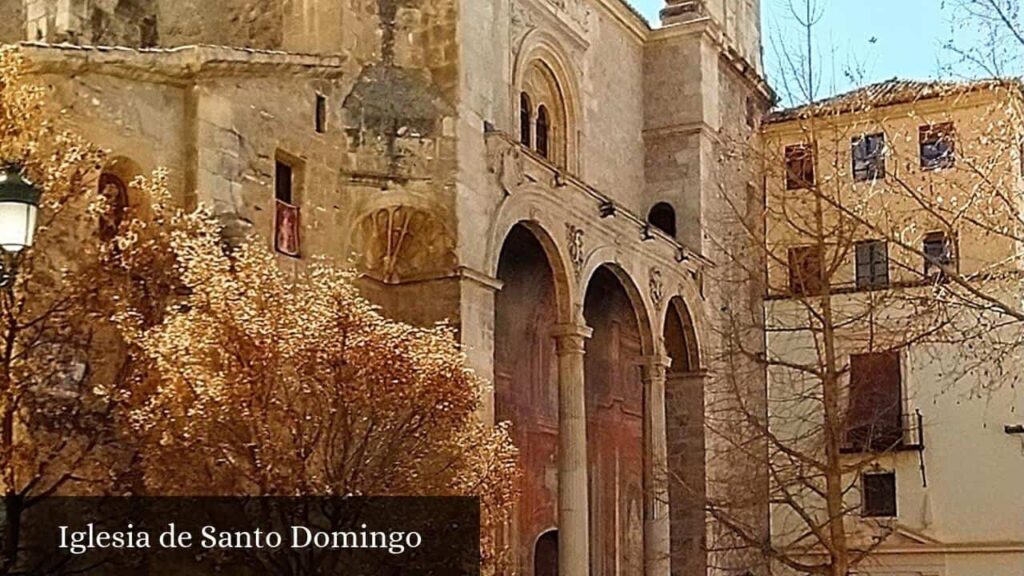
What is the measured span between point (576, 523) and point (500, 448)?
23.0ft

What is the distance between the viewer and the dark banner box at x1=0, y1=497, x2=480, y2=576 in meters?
14.8

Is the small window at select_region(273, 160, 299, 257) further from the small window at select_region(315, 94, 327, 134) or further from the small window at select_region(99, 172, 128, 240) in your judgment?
the small window at select_region(99, 172, 128, 240)

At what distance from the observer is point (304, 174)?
821 inches

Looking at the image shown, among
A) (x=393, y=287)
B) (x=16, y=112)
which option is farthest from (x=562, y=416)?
(x=16, y=112)

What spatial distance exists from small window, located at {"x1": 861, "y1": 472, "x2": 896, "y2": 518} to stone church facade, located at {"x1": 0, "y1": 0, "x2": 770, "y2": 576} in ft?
12.7

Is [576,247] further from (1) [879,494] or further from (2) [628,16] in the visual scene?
(1) [879,494]

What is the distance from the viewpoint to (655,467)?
27.7 meters

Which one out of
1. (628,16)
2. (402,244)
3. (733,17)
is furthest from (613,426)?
(733,17)

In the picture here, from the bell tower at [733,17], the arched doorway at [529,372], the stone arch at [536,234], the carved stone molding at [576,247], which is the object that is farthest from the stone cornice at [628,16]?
the stone arch at [536,234]

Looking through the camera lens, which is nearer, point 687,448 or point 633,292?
point 633,292

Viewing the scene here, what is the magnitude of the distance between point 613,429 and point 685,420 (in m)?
1.44

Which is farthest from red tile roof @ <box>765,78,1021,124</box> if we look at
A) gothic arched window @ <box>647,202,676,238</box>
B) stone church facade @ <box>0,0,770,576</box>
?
gothic arched window @ <box>647,202,676,238</box>

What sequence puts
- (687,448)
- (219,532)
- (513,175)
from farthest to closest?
(687,448), (513,175), (219,532)

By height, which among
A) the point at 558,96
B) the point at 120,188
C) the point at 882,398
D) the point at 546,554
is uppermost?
the point at 558,96
